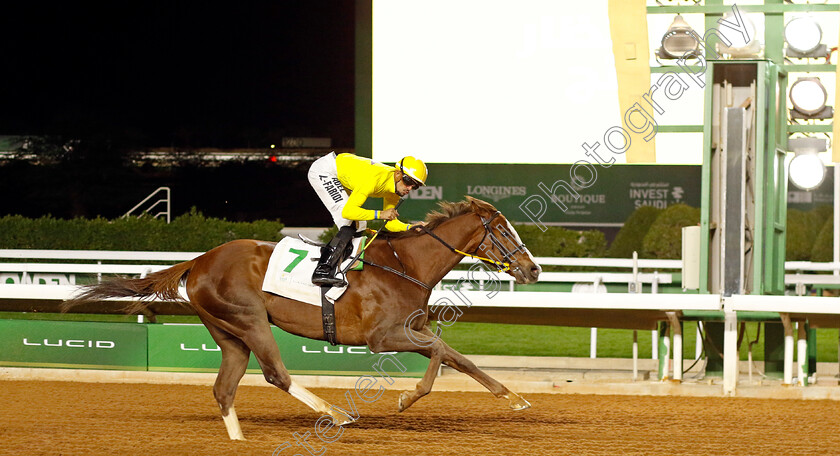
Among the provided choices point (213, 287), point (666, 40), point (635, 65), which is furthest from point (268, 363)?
point (635, 65)

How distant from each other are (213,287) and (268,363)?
0.50m

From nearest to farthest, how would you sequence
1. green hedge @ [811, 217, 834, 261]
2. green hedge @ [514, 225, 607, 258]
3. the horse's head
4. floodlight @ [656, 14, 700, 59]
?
the horse's head
floodlight @ [656, 14, 700, 59]
green hedge @ [514, 225, 607, 258]
green hedge @ [811, 217, 834, 261]

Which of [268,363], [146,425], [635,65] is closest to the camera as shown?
[268,363]

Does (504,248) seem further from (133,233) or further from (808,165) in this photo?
(133,233)

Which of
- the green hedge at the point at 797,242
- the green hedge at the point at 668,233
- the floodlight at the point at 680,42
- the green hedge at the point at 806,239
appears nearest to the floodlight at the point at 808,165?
the floodlight at the point at 680,42

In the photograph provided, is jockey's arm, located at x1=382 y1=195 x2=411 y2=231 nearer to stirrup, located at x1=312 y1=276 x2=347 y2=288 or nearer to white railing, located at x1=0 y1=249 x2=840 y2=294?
stirrup, located at x1=312 y1=276 x2=347 y2=288

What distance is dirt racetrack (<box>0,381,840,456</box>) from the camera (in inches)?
178

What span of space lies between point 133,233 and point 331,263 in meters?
7.66

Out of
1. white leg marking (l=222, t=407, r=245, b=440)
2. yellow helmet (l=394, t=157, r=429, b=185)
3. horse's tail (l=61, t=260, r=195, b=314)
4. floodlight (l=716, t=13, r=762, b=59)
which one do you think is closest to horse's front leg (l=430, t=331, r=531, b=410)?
yellow helmet (l=394, t=157, r=429, b=185)

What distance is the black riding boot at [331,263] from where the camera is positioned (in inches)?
190

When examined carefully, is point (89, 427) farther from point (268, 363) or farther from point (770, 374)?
point (770, 374)

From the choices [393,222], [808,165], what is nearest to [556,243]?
[808,165]

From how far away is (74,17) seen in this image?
83.6 ft

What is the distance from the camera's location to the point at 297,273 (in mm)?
4918
